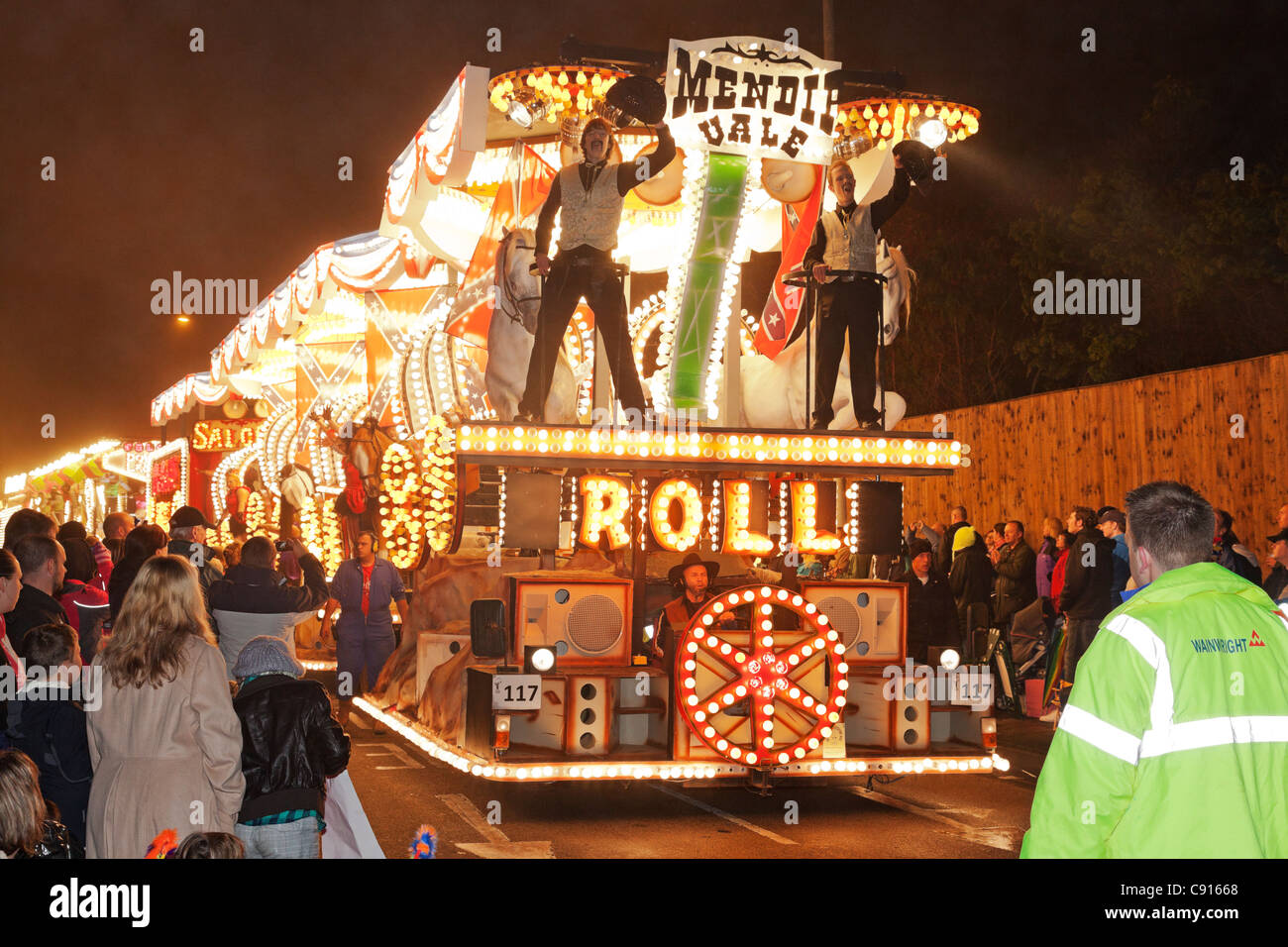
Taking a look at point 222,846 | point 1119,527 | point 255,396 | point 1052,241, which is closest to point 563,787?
point 1119,527

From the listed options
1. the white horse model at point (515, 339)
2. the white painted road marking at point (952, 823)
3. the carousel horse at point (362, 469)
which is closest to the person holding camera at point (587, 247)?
the white horse model at point (515, 339)

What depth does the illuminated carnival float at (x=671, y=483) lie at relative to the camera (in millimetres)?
10383

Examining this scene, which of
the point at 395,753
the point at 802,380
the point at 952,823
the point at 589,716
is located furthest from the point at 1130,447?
the point at 589,716

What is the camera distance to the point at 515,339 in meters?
12.6

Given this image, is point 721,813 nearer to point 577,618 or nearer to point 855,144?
point 577,618

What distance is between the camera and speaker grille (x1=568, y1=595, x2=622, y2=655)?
1107 centimetres

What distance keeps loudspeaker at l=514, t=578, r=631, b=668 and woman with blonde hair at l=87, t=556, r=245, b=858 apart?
17.9 ft

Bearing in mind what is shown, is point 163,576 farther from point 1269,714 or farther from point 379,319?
point 379,319

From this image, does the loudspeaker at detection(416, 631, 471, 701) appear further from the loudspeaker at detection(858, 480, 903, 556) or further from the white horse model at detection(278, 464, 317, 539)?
the white horse model at detection(278, 464, 317, 539)

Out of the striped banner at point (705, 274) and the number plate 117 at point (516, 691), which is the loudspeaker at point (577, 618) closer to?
the number plate 117 at point (516, 691)

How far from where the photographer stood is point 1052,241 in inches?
1092

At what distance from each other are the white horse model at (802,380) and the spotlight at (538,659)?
3.28m

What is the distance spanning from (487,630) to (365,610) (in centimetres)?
466

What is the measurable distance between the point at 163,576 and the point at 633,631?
20.1 feet
